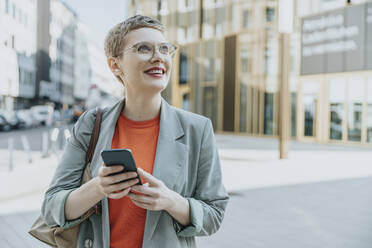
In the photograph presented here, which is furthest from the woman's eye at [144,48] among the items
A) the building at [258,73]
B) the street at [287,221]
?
the building at [258,73]

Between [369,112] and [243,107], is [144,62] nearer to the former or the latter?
[369,112]

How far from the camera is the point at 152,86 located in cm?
157

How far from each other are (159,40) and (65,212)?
83 cm

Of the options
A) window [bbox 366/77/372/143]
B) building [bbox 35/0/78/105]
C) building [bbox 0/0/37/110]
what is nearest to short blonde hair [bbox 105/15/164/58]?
window [bbox 366/77/372/143]

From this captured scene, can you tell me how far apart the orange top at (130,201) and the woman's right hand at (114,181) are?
252 millimetres

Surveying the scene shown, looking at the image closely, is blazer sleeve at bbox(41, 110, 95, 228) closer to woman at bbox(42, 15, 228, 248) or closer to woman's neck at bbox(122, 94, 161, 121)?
woman at bbox(42, 15, 228, 248)

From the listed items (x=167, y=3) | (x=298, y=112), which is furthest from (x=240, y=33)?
(x=167, y=3)

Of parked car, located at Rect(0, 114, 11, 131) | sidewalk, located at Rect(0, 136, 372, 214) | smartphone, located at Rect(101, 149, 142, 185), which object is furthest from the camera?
parked car, located at Rect(0, 114, 11, 131)

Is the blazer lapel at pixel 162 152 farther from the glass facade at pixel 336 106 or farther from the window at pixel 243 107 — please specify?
the window at pixel 243 107

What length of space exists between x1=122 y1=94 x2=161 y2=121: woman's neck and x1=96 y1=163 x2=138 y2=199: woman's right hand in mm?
441

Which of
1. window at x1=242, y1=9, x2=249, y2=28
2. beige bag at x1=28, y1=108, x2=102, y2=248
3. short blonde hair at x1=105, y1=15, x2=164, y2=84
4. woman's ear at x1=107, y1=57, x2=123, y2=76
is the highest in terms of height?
window at x1=242, y1=9, x2=249, y2=28

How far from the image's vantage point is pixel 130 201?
158cm

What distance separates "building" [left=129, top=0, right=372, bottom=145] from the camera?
63.3ft

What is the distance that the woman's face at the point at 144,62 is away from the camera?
1.55 m
